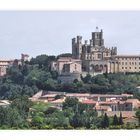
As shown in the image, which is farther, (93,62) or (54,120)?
(93,62)

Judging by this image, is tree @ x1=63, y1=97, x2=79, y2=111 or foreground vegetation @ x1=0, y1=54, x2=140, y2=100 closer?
tree @ x1=63, y1=97, x2=79, y2=111

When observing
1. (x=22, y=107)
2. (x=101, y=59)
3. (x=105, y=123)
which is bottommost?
(x=105, y=123)

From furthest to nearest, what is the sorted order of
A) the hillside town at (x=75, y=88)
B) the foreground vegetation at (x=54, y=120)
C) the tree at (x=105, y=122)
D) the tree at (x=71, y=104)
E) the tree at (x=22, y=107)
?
the tree at (x=71, y=104) < the tree at (x=22, y=107) < the hillside town at (x=75, y=88) < the tree at (x=105, y=122) < the foreground vegetation at (x=54, y=120)

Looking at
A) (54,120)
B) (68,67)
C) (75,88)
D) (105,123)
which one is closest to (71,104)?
(54,120)

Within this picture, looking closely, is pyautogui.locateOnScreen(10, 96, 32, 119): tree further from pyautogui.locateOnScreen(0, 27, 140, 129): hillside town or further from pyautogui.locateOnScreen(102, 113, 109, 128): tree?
pyautogui.locateOnScreen(102, 113, 109, 128): tree

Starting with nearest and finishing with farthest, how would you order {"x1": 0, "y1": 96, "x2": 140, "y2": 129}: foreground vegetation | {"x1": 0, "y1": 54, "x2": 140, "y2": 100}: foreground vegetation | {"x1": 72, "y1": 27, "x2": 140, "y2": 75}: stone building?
{"x1": 0, "y1": 96, "x2": 140, "y2": 129}: foreground vegetation → {"x1": 0, "y1": 54, "x2": 140, "y2": 100}: foreground vegetation → {"x1": 72, "y1": 27, "x2": 140, "y2": 75}: stone building

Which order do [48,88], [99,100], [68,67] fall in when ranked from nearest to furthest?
[99,100]
[48,88]
[68,67]

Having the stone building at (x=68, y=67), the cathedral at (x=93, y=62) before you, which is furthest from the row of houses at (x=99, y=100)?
the cathedral at (x=93, y=62)

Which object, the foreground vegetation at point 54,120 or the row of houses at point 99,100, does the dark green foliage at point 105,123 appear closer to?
the foreground vegetation at point 54,120

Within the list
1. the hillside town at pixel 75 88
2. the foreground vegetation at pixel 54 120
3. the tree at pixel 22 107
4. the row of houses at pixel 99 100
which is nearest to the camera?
the foreground vegetation at pixel 54 120

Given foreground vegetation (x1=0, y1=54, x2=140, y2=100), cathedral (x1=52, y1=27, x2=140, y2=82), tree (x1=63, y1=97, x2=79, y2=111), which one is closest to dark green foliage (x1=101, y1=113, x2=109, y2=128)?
tree (x1=63, y1=97, x2=79, y2=111)

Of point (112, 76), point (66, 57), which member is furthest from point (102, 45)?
point (112, 76)

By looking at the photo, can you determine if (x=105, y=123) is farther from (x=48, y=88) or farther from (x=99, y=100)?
(x=48, y=88)

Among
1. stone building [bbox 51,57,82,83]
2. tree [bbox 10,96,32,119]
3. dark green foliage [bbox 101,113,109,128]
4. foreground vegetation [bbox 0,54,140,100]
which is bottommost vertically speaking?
dark green foliage [bbox 101,113,109,128]
